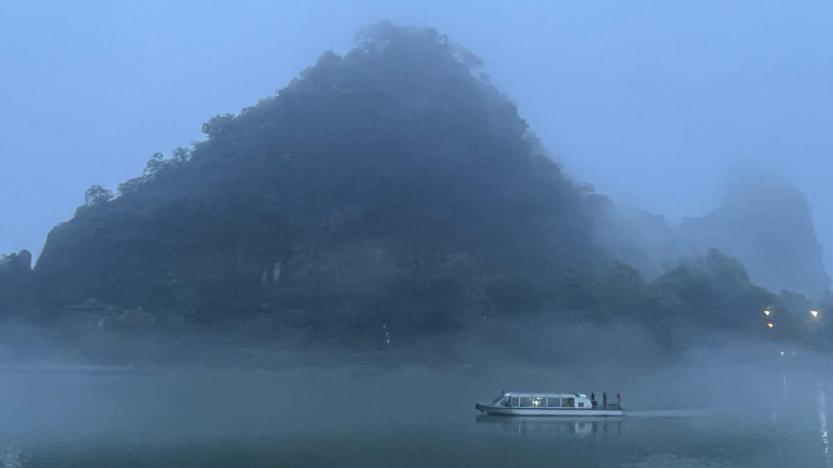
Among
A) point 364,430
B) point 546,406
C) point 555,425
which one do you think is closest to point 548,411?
point 546,406

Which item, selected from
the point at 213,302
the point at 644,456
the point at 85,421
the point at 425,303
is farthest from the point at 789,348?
the point at 85,421

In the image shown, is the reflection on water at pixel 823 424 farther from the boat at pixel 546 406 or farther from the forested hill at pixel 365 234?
the forested hill at pixel 365 234

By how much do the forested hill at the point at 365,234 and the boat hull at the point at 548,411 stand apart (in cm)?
3759

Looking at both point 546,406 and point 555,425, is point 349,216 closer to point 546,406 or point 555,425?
point 546,406

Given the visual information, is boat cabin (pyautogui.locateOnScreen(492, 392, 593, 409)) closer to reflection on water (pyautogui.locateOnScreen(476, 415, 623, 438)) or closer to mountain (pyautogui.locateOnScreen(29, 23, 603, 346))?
reflection on water (pyautogui.locateOnScreen(476, 415, 623, 438))

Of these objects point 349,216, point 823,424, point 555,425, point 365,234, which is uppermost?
point 349,216

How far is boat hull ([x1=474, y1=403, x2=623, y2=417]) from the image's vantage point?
39531 millimetres

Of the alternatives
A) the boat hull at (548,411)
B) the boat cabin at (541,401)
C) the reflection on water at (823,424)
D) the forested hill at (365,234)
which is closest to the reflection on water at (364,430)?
the reflection on water at (823,424)

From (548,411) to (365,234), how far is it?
150 ft

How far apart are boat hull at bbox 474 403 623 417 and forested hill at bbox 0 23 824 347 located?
37.6m

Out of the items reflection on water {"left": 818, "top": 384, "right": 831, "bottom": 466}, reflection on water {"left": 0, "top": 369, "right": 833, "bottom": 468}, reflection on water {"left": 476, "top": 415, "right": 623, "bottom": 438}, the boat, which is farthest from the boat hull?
reflection on water {"left": 818, "top": 384, "right": 831, "bottom": 466}

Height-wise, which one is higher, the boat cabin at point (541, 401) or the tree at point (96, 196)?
the tree at point (96, 196)

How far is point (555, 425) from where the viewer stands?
38.2 m

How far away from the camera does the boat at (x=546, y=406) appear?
39.7 metres
